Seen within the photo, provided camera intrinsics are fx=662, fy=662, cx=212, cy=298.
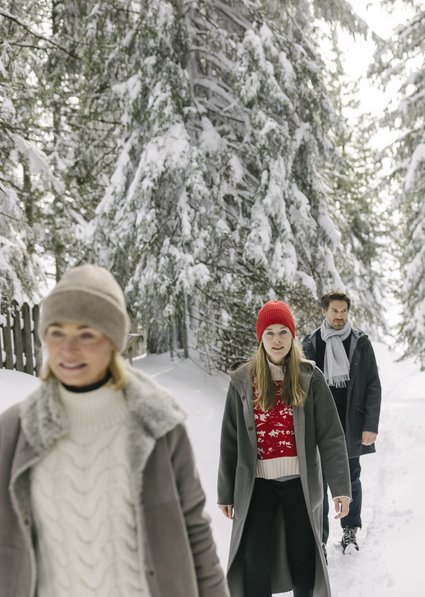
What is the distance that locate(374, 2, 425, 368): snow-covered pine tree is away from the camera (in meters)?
14.5

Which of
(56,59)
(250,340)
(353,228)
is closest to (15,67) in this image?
(56,59)

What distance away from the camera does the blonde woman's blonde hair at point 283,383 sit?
4250 mm

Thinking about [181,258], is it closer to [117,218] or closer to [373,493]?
[117,218]

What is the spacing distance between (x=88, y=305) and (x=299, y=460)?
2485mm

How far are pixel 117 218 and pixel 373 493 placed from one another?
5.98 metres

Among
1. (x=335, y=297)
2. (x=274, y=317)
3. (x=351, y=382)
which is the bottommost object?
(x=351, y=382)

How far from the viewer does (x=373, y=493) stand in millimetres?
8703

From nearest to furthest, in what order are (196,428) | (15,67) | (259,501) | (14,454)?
1. (14,454)
2. (259,501)
3. (196,428)
4. (15,67)

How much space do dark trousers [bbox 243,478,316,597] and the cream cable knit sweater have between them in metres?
2.19

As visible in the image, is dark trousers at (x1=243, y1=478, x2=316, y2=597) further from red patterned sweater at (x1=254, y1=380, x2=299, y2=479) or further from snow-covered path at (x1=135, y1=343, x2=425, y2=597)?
snow-covered path at (x1=135, y1=343, x2=425, y2=597)

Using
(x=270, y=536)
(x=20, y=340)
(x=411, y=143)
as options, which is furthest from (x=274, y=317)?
(x=411, y=143)

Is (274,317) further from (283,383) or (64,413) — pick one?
(64,413)

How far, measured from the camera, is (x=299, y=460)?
422cm

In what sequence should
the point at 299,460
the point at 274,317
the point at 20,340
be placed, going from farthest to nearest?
the point at 20,340 → the point at 274,317 → the point at 299,460
